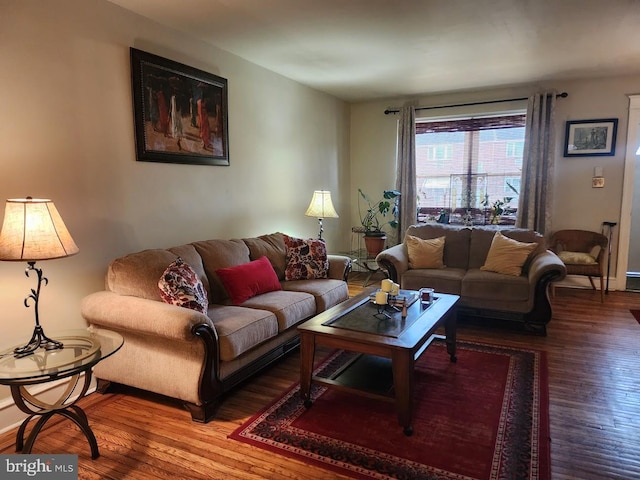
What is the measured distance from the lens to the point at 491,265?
4102 mm

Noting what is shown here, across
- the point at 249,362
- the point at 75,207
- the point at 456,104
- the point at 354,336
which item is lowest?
the point at 249,362

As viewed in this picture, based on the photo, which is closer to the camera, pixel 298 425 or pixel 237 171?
pixel 298 425

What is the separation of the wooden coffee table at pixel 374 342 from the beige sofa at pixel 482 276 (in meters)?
1.01

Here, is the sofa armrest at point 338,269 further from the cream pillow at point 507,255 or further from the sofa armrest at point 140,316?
the sofa armrest at point 140,316

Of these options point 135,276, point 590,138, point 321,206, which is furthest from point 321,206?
point 590,138

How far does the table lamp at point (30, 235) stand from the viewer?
1963 millimetres

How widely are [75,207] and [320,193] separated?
104 inches

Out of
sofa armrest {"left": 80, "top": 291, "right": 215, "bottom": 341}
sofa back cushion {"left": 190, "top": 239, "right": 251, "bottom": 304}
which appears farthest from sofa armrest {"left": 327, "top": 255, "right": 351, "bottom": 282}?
sofa armrest {"left": 80, "top": 291, "right": 215, "bottom": 341}

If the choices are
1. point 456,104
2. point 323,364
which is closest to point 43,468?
point 323,364

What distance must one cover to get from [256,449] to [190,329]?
2.32 ft

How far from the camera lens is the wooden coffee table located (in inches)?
88.0

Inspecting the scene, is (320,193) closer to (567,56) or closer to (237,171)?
(237,171)

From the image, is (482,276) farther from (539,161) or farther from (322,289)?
(539,161)

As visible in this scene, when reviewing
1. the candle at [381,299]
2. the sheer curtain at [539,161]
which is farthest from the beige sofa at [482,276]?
the candle at [381,299]
